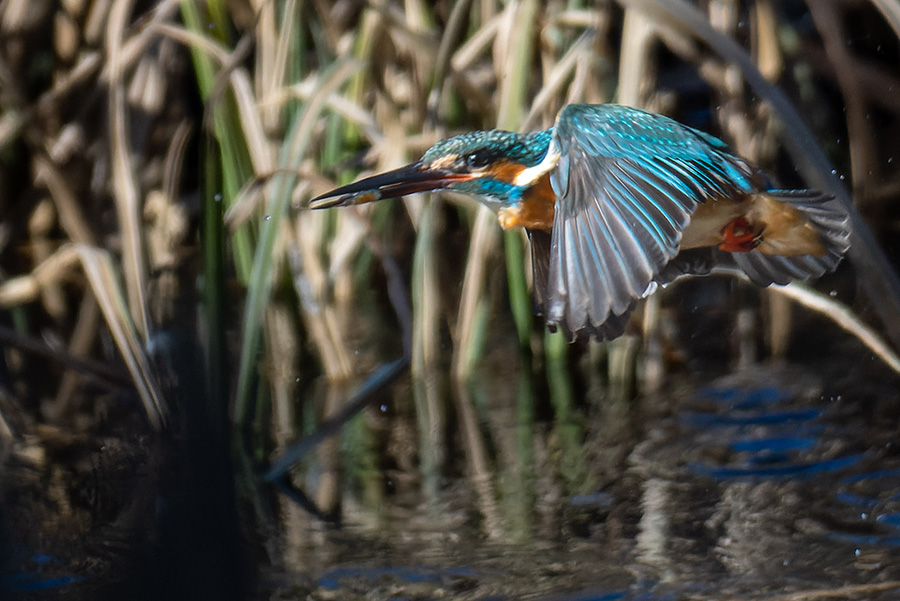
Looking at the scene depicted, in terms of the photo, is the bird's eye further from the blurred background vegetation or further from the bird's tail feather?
the blurred background vegetation

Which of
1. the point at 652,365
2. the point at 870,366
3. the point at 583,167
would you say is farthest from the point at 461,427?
the point at 583,167

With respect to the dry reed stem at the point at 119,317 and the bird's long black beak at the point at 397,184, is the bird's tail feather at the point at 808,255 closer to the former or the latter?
the bird's long black beak at the point at 397,184

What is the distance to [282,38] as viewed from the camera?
7.36ft

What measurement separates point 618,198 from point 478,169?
237 millimetres

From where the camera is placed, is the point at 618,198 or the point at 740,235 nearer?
the point at 618,198

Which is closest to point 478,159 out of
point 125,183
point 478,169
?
point 478,169

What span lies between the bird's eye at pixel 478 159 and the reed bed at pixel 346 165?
0.48 m

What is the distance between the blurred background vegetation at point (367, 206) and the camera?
2072 mm

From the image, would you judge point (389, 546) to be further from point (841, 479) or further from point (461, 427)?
point (841, 479)

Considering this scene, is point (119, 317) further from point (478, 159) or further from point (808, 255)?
point (808, 255)

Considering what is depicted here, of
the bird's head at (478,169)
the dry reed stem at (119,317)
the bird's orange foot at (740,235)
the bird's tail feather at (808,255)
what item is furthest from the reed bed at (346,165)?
the bird's head at (478,169)

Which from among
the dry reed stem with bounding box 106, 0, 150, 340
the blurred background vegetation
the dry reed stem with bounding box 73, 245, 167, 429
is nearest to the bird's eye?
the blurred background vegetation

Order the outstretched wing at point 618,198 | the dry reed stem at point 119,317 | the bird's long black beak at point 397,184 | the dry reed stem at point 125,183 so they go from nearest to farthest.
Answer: the outstretched wing at point 618,198 → the bird's long black beak at point 397,184 → the dry reed stem at point 119,317 → the dry reed stem at point 125,183

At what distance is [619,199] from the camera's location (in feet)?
3.91
